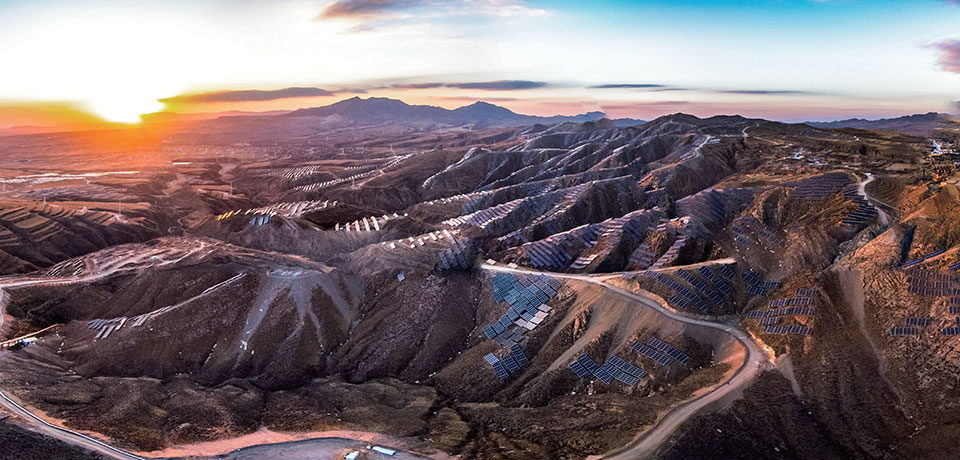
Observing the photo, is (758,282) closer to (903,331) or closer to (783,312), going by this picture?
(783,312)

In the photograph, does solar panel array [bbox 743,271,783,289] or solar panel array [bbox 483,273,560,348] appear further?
solar panel array [bbox 743,271,783,289]

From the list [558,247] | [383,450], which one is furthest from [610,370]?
[558,247]

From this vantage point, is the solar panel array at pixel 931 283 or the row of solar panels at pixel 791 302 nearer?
the solar panel array at pixel 931 283

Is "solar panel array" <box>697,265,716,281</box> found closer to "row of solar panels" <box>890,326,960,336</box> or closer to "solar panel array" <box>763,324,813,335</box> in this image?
"solar panel array" <box>763,324,813,335</box>

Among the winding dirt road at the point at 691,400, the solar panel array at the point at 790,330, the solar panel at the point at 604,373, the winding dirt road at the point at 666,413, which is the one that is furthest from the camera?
the solar panel at the point at 604,373

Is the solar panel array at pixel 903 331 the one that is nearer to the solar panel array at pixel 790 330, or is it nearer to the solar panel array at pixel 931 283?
the solar panel array at pixel 931 283

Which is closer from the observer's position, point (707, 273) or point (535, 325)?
point (535, 325)

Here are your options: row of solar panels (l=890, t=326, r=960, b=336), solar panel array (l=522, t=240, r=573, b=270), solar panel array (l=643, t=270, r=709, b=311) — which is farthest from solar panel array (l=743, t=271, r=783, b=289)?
solar panel array (l=522, t=240, r=573, b=270)

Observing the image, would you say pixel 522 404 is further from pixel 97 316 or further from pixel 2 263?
pixel 2 263

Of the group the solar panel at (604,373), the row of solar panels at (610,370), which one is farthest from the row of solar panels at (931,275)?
the solar panel at (604,373)

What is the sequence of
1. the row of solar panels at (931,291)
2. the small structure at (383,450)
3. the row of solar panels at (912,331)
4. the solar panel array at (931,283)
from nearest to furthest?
the small structure at (383,450) < the row of solar panels at (912,331) < the row of solar panels at (931,291) < the solar panel array at (931,283)

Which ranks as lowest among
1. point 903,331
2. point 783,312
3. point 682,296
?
point 783,312

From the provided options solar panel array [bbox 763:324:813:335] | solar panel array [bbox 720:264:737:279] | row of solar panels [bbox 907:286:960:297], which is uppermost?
row of solar panels [bbox 907:286:960:297]

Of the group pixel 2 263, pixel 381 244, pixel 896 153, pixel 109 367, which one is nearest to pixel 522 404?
pixel 381 244
